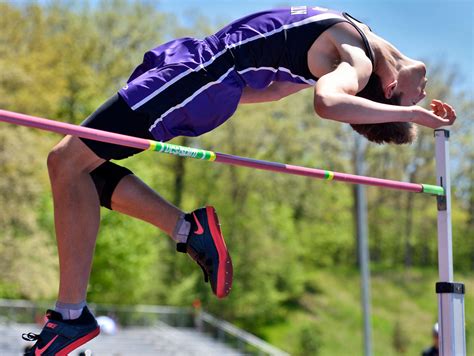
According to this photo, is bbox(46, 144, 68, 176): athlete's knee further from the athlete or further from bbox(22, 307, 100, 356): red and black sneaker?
bbox(22, 307, 100, 356): red and black sneaker

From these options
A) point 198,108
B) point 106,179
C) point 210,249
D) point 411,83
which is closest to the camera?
point 198,108

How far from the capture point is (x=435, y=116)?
3299 mm

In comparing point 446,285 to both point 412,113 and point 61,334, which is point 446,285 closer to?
point 412,113

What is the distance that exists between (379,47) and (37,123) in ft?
4.88

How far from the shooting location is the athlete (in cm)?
309

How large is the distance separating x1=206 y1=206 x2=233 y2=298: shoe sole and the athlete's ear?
860 mm

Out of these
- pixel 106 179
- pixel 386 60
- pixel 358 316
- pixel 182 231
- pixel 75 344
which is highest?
pixel 358 316

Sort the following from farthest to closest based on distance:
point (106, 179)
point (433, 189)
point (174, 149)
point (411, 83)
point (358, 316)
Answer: point (358, 316), point (433, 189), point (411, 83), point (106, 179), point (174, 149)

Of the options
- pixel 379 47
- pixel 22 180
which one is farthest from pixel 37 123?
pixel 22 180

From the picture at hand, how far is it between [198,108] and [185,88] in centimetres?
9

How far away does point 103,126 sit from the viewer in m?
3.10

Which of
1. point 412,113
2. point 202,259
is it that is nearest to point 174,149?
point 202,259

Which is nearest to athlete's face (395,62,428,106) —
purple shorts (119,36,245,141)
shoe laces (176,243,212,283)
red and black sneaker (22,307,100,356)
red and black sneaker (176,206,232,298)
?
purple shorts (119,36,245,141)

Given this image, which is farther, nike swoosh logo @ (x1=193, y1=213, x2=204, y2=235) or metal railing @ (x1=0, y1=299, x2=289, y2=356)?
metal railing @ (x1=0, y1=299, x2=289, y2=356)
